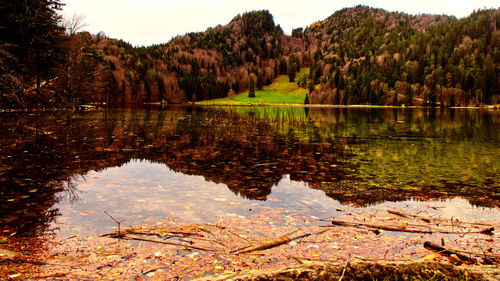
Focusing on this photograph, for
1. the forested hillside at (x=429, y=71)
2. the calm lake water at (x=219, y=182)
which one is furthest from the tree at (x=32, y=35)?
the forested hillside at (x=429, y=71)

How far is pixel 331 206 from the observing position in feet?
25.3

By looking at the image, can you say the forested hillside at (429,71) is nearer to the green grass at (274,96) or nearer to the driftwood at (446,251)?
the green grass at (274,96)

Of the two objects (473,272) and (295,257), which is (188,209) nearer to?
(295,257)

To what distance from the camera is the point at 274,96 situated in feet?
510

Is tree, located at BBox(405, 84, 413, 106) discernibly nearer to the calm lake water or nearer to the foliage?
the foliage

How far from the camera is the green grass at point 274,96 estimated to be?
14188cm

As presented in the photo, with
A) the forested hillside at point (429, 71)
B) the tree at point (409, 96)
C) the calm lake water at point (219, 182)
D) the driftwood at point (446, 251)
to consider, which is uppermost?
Answer: the forested hillside at point (429, 71)

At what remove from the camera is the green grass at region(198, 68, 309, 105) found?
465 ft

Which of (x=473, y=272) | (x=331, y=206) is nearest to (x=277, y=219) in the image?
(x=331, y=206)

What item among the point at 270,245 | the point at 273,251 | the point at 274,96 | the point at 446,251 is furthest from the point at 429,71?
the point at 273,251

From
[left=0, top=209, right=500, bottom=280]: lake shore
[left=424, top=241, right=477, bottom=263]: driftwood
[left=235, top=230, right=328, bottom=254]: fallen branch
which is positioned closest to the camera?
[left=0, top=209, right=500, bottom=280]: lake shore

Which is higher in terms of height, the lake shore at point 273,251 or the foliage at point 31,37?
the foliage at point 31,37

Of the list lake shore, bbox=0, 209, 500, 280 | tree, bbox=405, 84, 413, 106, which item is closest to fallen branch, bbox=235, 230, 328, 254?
lake shore, bbox=0, 209, 500, 280

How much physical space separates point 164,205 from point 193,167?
426 centimetres
